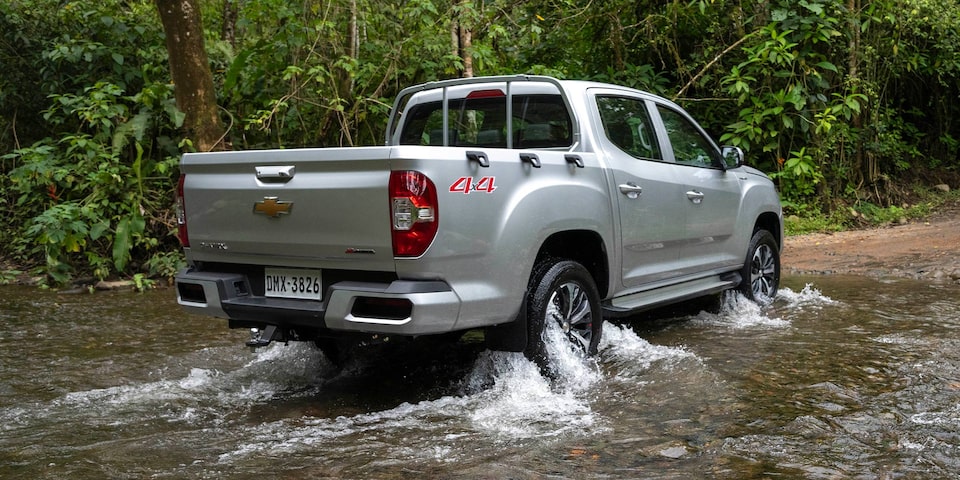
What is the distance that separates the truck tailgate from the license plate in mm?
54

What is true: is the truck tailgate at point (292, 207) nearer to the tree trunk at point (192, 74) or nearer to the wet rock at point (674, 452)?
the wet rock at point (674, 452)

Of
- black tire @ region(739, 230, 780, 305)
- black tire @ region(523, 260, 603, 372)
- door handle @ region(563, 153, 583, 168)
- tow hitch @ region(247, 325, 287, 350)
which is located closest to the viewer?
tow hitch @ region(247, 325, 287, 350)

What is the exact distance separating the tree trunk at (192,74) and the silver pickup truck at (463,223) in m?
4.24

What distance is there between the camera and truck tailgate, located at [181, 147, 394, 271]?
12.9 feet

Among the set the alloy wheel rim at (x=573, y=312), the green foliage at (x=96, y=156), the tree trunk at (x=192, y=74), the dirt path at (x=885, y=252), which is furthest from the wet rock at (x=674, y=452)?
the tree trunk at (x=192, y=74)

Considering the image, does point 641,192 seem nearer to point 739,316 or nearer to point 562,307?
point 562,307

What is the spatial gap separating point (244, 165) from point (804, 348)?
12.1ft

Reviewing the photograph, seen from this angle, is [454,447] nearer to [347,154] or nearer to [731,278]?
[347,154]

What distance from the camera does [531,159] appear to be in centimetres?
445

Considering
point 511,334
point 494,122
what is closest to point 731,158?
point 494,122

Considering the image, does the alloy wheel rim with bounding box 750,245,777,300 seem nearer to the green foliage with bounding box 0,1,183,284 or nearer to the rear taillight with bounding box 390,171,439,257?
the rear taillight with bounding box 390,171,439,257

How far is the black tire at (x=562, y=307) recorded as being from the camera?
4.50 m

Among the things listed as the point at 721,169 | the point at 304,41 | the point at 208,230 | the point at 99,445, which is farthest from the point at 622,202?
the point at 304,41

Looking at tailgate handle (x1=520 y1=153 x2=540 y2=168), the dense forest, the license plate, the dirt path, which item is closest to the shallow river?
the license plate
